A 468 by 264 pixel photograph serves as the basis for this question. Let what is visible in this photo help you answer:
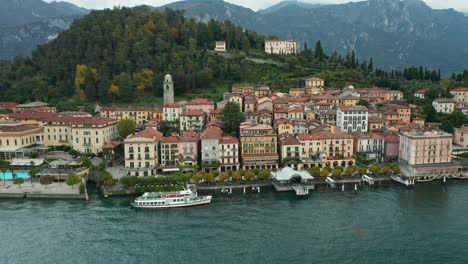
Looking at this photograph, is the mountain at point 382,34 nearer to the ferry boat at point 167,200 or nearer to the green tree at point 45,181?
the ferry boat at point 167,200

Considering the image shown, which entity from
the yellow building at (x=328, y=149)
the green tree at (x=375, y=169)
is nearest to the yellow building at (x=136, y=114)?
the yellow building at (x=328, y=149)

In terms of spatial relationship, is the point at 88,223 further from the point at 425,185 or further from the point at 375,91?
the point at 375,91

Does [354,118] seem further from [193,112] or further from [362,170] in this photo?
[193,112]

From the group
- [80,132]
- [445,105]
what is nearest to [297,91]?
[445,105]

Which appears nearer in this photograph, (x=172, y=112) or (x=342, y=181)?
(x=342, y=181)

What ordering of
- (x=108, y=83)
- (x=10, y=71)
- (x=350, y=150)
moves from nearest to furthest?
(x=350, y=150), (x=108, y=83), (x=10, y=71)

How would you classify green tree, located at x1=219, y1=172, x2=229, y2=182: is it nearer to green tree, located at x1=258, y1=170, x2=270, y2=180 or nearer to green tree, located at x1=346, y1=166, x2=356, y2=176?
green tree, located at x1=258, y1=170, x2=270, y2=180

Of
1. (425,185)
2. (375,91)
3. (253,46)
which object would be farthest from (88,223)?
(253,46)
